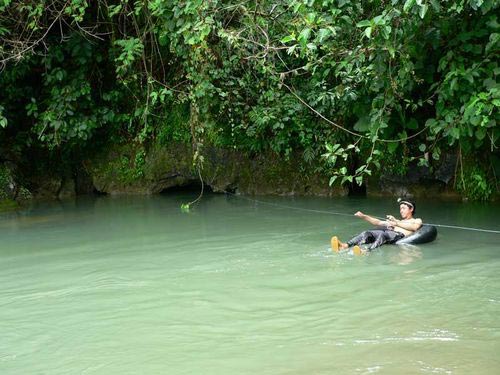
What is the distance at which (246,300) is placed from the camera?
5.51 m

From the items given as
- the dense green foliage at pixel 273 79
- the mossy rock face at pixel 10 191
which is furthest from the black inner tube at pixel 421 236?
the mossy rock face at pixel 10 191

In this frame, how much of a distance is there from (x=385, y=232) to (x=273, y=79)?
3.11 metres

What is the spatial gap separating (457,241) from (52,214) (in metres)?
6.68

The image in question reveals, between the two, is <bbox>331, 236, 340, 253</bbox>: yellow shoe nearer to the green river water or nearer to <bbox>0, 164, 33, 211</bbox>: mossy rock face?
the green river water

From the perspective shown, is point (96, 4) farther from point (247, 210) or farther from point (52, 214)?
point (247, 210)

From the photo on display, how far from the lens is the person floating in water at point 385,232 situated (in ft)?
25.0

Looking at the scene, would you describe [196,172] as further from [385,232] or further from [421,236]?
[421,236]

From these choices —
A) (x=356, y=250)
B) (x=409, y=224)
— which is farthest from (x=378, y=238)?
(x=356, y=250)

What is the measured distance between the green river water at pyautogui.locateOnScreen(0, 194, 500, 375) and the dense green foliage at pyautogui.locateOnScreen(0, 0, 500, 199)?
1124mm

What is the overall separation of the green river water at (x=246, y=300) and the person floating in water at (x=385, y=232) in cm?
17

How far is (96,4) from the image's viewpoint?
12.4 metres

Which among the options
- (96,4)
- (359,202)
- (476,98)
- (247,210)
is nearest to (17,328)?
(476,98)

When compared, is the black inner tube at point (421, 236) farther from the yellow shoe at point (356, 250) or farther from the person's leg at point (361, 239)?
the yellow shoe at point (356, 250)

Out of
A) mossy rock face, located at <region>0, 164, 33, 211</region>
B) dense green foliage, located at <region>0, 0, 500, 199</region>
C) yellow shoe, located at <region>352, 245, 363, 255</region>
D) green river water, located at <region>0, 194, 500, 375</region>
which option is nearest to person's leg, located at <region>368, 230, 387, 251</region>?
green river water, located at <region>0, 194, 500, 375</region>
